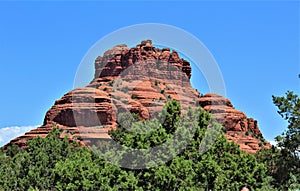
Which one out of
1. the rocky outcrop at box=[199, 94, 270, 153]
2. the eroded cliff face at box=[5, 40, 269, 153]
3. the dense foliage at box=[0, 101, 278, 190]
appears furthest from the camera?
the rocky outcrop at box=[199, 94, 270, 153]

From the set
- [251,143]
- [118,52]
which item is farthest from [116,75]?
[251,143]

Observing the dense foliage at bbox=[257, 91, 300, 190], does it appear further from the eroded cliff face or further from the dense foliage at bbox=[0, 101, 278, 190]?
the eroded cliff face

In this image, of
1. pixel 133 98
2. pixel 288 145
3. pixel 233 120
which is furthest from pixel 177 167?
pixel 233 120

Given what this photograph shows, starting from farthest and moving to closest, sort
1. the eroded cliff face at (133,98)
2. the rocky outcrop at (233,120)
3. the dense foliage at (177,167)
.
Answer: the rocky outcrop at (233,120), the eroded cliff face at (133,98), the dense foliage at (177,167)

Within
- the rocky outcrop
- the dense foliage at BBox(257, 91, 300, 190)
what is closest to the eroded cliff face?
the rocky outcrop

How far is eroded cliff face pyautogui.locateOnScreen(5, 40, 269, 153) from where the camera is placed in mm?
120188

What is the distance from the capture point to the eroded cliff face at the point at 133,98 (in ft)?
394

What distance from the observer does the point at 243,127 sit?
14138cm

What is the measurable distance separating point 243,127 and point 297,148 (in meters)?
90.2

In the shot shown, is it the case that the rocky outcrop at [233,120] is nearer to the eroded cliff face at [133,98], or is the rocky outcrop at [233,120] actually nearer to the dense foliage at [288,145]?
the eroded cliff face at [133,98]

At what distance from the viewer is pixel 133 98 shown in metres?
133

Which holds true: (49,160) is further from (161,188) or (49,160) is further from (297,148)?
(297,148)

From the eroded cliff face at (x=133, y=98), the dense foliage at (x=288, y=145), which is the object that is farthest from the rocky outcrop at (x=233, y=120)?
the dense foliage at (x=288, y=145)

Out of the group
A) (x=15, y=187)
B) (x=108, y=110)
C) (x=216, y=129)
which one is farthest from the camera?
(x=108, y=110)
